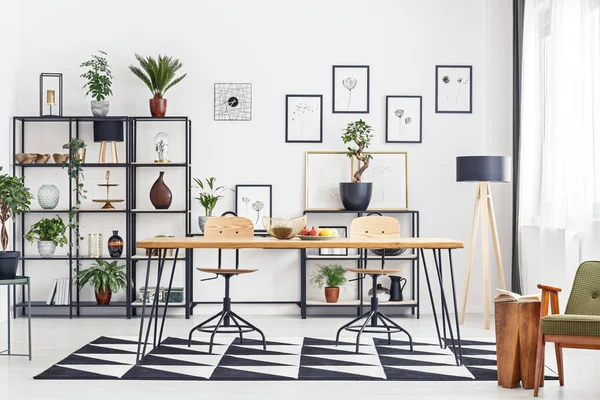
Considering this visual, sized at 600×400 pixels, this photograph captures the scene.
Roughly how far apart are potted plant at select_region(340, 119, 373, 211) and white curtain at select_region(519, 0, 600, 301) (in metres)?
1.36

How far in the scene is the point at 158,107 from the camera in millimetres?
6859

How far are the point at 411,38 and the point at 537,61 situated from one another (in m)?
1.29

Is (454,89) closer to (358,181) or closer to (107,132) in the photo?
(358,181)

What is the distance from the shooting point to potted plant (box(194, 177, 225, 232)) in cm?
690

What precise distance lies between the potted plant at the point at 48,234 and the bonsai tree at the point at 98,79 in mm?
1198

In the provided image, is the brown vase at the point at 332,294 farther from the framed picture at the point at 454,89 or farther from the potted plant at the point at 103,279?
the framed picture at the point at 454,89

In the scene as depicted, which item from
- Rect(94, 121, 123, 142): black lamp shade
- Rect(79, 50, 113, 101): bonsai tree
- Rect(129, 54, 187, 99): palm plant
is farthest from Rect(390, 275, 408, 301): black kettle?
Rect(79, 50, 113, 101): bonsai tree

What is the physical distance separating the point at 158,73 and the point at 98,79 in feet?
→ 1.78

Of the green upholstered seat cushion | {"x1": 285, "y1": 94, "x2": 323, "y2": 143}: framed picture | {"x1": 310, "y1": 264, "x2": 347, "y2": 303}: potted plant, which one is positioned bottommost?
{"x1": 310, "y1": 264, "x2": 347, "y2": 303}: potted plant

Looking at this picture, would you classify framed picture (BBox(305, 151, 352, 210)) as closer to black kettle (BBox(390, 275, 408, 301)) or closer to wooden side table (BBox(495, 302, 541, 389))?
black kettle (BBox(390, 275, 408, 301))

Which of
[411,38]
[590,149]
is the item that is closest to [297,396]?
[590,149]

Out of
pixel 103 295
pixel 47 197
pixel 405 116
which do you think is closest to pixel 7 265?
pixel 103 295

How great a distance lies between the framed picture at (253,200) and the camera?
7.11 m

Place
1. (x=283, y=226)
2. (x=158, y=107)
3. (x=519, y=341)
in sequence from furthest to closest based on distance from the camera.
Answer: (x=158, y=107), (x=283, y=226), (x=519, y=341)
